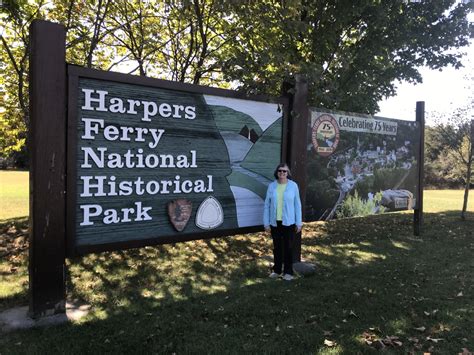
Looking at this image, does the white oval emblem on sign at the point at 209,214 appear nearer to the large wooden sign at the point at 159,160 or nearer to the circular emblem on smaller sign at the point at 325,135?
the large wooden sign at the point at 159,160

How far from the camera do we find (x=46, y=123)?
398 cm

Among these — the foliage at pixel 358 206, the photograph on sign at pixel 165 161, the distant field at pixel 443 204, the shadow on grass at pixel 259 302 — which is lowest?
the shadow on grass at pixel 259 302

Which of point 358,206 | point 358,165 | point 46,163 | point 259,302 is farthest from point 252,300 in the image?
point 358,165

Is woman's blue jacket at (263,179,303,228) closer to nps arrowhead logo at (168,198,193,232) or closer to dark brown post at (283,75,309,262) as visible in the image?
dark brown post at (283,75,309,262)

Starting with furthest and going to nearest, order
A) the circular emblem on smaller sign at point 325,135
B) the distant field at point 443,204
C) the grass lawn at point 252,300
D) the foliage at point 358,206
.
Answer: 1. the distant field at point 443,204
2. the foliage at point 358,206
3. the circular emblem on smaller sign at point 325,135
4. the grass lawn at point 252,300

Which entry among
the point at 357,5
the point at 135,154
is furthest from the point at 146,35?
the point at 135,154

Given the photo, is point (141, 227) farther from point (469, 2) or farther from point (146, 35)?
point (469, 2)

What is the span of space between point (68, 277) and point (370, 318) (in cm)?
399

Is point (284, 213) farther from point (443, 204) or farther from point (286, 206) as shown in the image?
point (443, 204)

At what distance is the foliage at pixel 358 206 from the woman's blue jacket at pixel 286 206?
1848 millimetres

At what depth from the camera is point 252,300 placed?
486 cm

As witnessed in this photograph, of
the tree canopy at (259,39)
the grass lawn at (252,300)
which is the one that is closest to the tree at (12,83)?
the tree canopy at (259,39)

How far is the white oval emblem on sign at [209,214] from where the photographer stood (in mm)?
5336

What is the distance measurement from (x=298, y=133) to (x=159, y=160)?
252 cm
